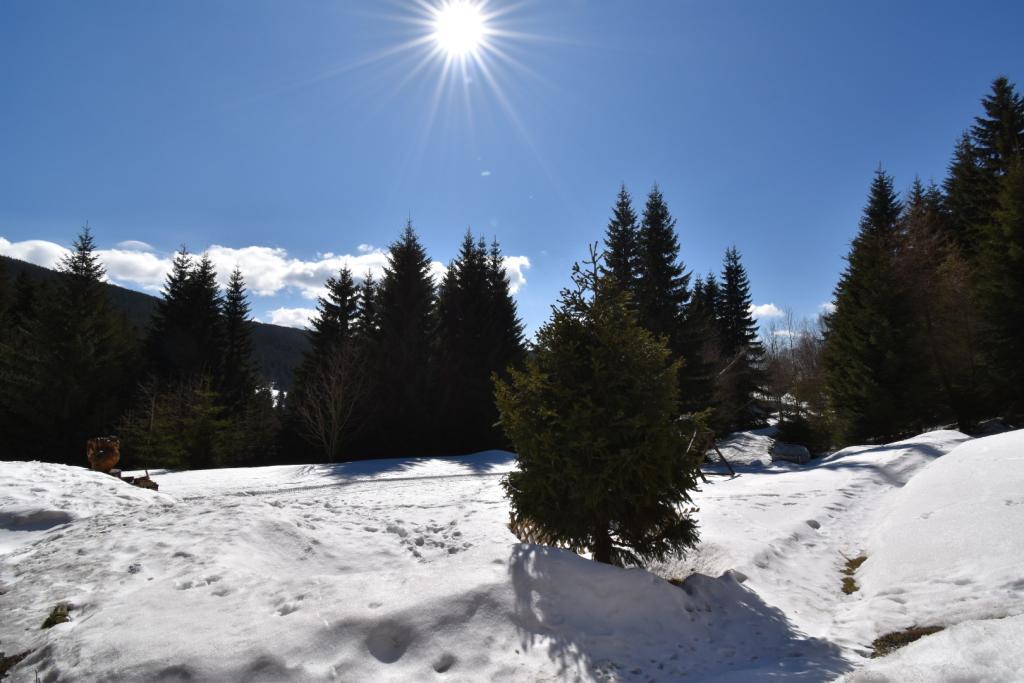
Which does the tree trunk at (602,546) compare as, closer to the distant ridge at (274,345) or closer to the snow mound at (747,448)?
the snow mound at (747,448)

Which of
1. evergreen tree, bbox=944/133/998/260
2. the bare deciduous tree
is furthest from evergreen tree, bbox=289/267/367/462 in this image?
evergreen tree, bbox=944/133/998/260

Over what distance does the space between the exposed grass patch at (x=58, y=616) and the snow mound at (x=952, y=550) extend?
7.05 m

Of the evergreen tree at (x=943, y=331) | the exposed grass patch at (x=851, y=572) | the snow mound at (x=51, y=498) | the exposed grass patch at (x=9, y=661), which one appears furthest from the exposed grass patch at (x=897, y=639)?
the evergreen tree at (x=943, y=331)

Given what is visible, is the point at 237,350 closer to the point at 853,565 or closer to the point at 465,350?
the point at 465,350

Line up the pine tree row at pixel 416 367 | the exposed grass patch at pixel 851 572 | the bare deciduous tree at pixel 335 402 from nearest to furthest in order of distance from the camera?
the exposed grass patch at pixel 851 572, the bare deciduous tree at pixel 335 402, the pine tree row at pixel 416 367

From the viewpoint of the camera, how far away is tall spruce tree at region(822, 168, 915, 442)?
63.5 ft

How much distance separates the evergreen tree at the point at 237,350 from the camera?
29.1 m

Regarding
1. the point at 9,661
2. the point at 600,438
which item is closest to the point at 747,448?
the point at 600,438

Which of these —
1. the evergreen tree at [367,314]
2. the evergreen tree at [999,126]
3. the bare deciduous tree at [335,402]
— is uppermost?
the evergreen tree at [999,126]

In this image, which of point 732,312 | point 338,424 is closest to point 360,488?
point 338,424

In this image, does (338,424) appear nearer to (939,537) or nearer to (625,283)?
(625,283)

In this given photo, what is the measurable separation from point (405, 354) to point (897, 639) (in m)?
21.3

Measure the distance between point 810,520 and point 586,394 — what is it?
19.1 ft

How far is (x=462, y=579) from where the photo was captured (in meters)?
4.34
